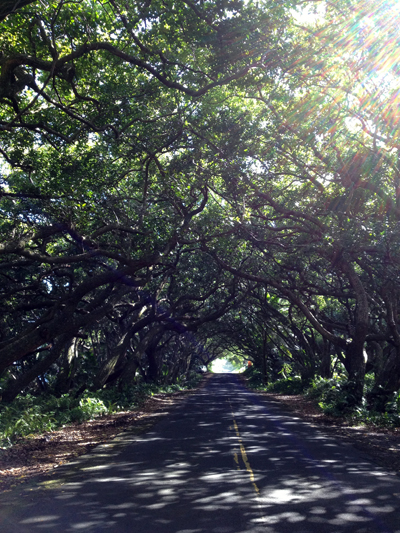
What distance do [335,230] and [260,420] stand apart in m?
6.94

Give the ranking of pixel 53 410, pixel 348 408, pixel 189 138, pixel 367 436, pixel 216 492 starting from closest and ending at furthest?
pixel 216 492, pixel 367 436, pixel 189 138, pixel 53 410, pixel 348 408

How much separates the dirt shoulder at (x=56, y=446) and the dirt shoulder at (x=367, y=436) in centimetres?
561

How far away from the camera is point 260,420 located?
639 inches

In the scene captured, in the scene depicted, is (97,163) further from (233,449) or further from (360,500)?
(360,500)

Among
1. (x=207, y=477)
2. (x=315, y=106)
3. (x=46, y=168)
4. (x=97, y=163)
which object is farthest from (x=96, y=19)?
(x=207, y=477)

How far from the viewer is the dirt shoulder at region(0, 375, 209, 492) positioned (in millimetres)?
8266

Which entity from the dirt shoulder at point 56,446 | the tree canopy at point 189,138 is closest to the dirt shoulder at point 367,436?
the tree canopy at point 189,138

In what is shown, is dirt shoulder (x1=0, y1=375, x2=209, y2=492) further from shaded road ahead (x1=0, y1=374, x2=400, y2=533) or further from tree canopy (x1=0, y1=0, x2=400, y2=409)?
tree canopy (x1=0, y1=0, x2=400, y2=409)

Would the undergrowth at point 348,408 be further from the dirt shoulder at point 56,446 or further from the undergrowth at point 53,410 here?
the undergrowth at point 53,410

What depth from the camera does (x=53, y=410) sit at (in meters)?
16.4

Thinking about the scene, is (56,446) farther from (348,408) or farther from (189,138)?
(348,408)

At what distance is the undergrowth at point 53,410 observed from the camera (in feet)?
40.8

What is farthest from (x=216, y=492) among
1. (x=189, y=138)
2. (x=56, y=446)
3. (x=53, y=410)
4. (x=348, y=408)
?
(x=348, y=408)

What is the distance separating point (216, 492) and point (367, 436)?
290 inches
